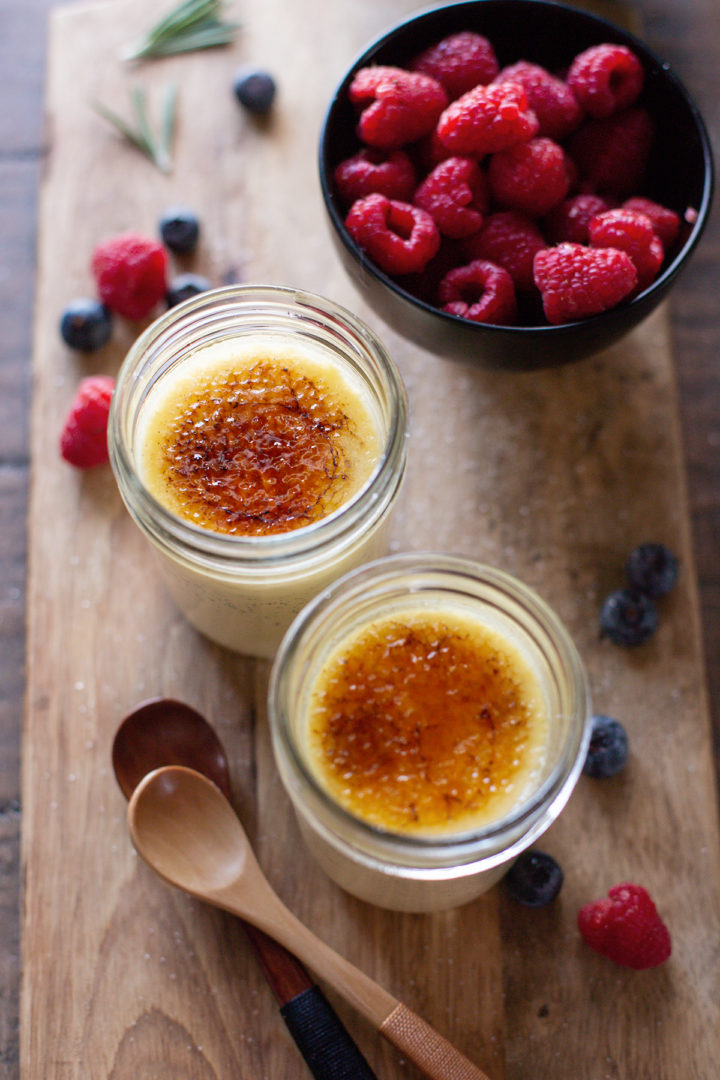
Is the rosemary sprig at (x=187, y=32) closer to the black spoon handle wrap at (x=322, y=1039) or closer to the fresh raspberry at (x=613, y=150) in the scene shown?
the fresh raspberry at (x=613, y=150)

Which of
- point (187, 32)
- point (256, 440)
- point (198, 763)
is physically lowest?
point (198, 763)

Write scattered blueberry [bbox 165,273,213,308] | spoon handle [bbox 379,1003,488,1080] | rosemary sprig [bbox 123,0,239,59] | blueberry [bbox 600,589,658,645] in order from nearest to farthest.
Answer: spoon handle [bbox 379,1003,488,1080] → blueberry [bbox 600,589,658,645] → scattered blueberry [bbox 165,273,213,308] → rosemary sprig [bbox 123,0,239,59]

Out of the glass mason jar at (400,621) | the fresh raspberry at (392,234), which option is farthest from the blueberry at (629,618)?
the fresh raspberry at (392,234)

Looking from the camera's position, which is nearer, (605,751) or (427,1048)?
(427,1048)

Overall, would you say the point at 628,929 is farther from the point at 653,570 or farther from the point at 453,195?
the point at 453,195

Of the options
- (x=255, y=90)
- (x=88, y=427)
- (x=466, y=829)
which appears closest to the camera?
(x=466, y=829)

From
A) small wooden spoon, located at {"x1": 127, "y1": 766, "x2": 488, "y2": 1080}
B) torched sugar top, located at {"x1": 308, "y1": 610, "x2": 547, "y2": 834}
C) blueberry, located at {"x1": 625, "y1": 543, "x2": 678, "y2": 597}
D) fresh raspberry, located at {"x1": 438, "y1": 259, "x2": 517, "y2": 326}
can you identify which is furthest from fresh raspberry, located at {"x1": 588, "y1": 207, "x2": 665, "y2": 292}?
small wooden spoon, located at {"x1": 127, "y1": 766, "x2": 488, "y2": 1080}

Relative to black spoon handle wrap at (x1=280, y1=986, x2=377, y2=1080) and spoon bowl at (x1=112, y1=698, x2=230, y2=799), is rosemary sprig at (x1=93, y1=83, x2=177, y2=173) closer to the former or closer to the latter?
spoon bowl at (x1=112, y1=698, x2=230, y2=799)

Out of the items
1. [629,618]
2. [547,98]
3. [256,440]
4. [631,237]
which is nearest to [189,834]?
[256,440]
